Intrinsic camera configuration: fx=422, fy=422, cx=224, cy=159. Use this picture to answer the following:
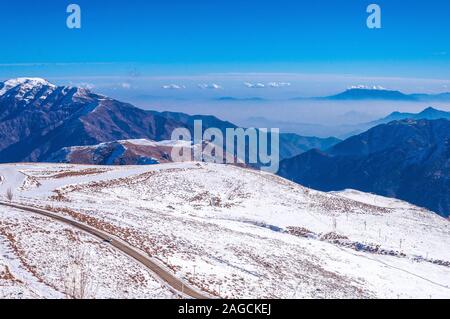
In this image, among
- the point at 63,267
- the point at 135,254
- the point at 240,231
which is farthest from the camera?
the point at 240,231

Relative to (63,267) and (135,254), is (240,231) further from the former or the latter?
(63,267)

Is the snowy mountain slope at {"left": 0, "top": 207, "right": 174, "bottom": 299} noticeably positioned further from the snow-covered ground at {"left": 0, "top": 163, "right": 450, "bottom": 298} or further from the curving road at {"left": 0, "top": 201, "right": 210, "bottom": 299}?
the curving road at {"left": 0, "top": 201, "right": 210, "bottom": 299}

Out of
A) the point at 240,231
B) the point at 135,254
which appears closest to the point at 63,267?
the point at 135,254

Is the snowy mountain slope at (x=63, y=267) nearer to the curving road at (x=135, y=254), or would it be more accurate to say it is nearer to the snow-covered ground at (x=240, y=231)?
the snow-covered ground at (x=240, y=231)

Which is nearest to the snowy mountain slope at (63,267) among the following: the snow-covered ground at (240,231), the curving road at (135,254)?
the snow-covered ground at (240,231)

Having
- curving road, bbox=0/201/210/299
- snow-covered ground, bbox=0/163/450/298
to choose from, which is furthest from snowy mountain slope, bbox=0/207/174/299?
curving road, bbox=0/201/210/299
